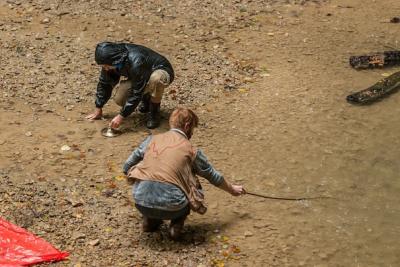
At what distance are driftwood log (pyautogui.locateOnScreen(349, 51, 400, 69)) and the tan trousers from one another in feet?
8.83

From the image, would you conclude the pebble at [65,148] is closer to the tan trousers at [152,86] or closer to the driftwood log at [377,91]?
the tan trousers at [152,86]

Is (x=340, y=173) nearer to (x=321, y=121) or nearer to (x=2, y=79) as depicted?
(x=321, y=121)

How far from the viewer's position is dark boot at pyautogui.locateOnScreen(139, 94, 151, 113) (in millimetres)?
6512

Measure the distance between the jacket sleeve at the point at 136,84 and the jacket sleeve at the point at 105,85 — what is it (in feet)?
0.78

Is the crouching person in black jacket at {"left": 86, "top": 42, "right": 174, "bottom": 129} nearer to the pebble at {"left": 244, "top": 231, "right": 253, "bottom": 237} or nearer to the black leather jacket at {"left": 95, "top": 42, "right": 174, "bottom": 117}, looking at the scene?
the black leather jacket at {"left": 95, "top": 42, "right": 174, "bottom": 117}

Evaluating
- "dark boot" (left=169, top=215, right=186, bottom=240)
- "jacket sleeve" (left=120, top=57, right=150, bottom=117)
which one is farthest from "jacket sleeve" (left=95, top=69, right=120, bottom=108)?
"dark boot" (left=169, top=215, right=186, bottom=240)

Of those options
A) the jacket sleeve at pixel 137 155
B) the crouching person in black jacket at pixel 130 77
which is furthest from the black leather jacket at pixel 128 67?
the jacket sleeve at pixel 137 155

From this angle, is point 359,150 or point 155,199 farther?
point 359,150

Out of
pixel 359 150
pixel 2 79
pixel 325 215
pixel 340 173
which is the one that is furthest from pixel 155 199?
pixel 2 79

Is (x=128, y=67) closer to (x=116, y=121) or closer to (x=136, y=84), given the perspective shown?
(x=136, y=84)

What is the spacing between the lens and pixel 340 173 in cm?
566

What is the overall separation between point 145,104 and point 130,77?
0.51m

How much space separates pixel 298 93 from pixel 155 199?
126 inches

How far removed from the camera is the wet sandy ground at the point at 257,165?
15.1 feet
